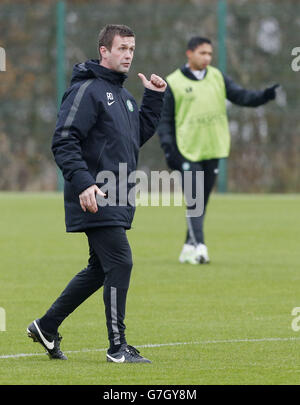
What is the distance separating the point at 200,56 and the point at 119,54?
6690 mm

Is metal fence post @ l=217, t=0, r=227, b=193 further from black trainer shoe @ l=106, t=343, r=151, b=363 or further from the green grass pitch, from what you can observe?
black trainer shoe @ l=106, t=343, r=151, b=363

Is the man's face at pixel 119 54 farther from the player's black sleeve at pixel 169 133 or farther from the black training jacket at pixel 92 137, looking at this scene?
the player's black sleeve at pixel 169 133

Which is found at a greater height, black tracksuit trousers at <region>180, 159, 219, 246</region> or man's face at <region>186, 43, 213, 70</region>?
man's face at <region>186, 43, 213, 70</region>

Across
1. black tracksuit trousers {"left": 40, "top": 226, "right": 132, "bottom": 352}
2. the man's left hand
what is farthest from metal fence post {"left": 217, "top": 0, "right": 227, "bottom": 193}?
black tracksuit trousers {"left": 40, "top": 226, "right": 132, "bottom": 352}

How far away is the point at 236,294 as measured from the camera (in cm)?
1166

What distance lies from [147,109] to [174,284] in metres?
4.21

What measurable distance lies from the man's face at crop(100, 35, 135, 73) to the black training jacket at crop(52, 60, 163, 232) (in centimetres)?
5

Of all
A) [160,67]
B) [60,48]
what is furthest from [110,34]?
[60,48]

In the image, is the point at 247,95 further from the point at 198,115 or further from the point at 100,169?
the point at 100,169

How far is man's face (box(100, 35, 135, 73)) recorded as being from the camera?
801cm

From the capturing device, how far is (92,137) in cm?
792

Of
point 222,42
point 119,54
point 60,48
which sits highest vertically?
point 119,54
